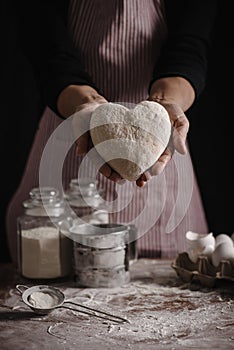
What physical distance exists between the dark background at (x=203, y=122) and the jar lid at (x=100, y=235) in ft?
2.27

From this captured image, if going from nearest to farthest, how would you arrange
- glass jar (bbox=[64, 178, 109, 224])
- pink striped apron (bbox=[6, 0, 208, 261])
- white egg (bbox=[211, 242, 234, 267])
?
white egg (bbox=[211, 242, 234, 267]), glass jar (bbox=[64, 178, 109, 224]), pink striped apron (bbox=[6, 0, 208, 261])

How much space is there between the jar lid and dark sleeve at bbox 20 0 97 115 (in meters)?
0.27

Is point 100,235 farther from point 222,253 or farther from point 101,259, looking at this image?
point 222,253

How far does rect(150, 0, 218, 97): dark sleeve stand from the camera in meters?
1.45

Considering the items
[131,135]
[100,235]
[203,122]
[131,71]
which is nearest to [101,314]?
[100,235]

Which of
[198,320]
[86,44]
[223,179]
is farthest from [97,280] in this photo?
[223,179]

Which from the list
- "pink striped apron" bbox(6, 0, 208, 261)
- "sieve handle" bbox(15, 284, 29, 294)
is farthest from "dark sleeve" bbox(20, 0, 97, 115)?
"sieve handle" bbox(15, 284, 29, 294)

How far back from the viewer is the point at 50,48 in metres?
1.51

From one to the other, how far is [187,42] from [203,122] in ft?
1.79

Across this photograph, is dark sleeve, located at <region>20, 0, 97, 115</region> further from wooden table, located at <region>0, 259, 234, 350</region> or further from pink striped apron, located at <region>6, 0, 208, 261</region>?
wooden table, located at <region>0, 259, 234, 350</region>

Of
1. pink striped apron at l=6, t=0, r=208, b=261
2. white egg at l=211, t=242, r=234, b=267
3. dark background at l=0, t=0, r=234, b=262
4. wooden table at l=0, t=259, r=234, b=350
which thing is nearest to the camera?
wooden table at l=0, t=259, r=234, b=350

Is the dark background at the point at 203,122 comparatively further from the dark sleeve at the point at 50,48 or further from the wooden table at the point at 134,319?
the wooden table at the point at 134,319

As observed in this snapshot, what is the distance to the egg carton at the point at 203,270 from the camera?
50.1 inches

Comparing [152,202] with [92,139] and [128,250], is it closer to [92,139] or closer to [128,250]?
[128,250]
